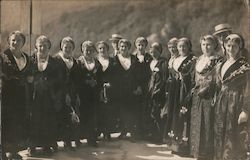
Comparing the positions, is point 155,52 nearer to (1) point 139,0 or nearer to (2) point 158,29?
(2) point 158,29

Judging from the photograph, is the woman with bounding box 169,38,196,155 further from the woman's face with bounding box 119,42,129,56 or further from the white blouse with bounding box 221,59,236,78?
the woman's face with bounding box 119,42,129,56

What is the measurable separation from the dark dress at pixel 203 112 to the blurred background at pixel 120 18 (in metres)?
0.19

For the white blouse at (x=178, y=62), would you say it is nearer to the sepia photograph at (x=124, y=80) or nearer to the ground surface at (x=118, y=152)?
the sepia photograph at (x=124, y=80)

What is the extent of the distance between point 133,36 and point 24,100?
1.07 metres

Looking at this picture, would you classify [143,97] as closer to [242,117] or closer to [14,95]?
[242,117]

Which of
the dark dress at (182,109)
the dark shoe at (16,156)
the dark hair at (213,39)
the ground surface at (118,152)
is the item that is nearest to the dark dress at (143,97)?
the ground surface at (118,152)

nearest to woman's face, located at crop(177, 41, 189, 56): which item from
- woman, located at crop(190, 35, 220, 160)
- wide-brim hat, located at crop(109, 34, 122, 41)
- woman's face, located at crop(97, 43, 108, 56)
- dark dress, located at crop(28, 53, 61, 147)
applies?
woman, located at crop(190, 35, 220, 160)

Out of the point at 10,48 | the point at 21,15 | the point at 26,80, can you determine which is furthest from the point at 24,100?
the point at 21,15

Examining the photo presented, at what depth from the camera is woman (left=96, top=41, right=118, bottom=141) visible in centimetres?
381

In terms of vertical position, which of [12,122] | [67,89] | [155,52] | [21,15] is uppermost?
[21,15]

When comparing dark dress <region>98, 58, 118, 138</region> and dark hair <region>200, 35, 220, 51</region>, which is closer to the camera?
dark hair <region>200, 35, 220, 51</region>

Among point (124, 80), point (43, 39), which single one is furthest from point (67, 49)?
point (124, 80)

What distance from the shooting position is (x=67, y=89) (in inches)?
151

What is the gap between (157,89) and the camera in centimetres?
380
